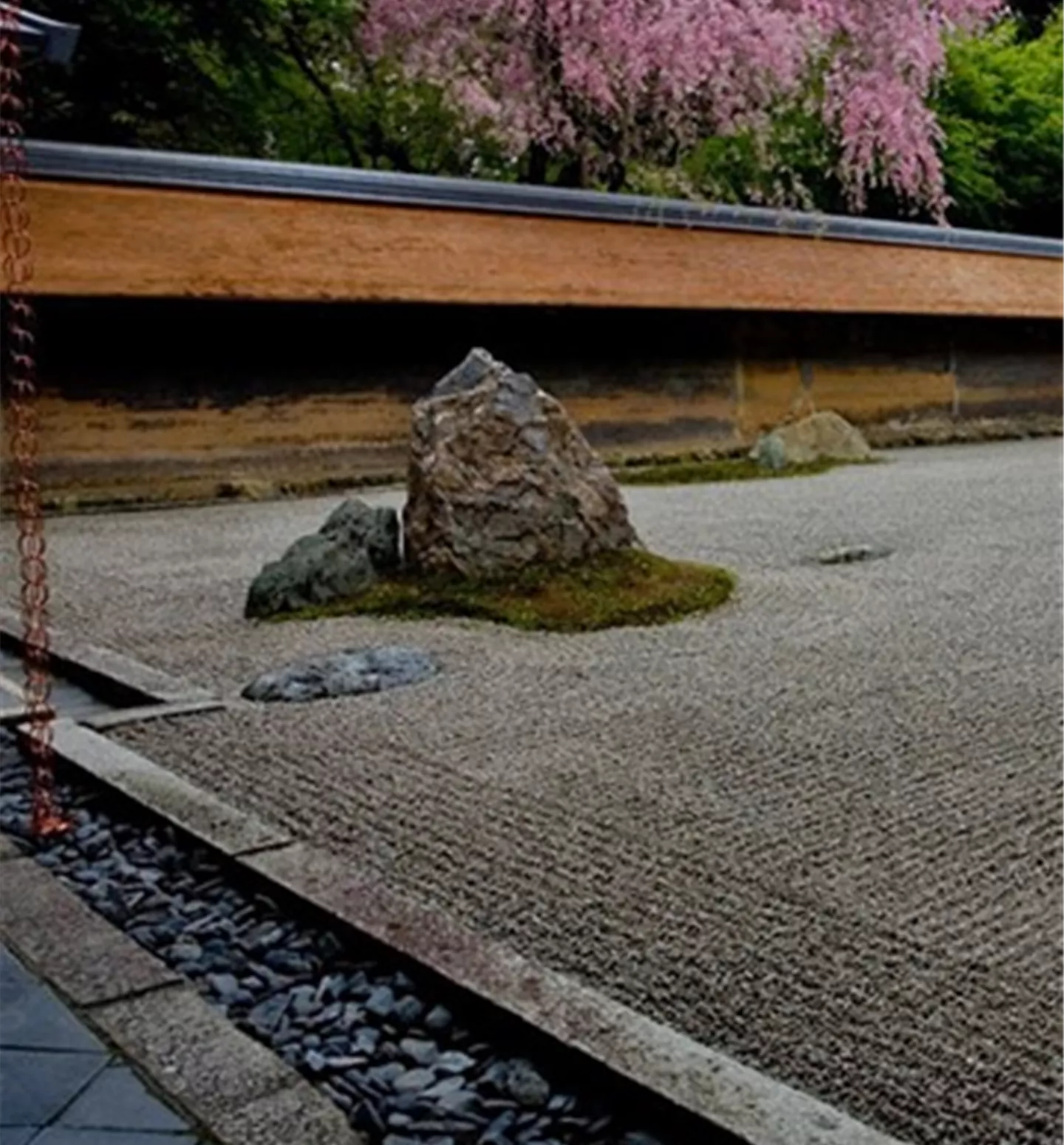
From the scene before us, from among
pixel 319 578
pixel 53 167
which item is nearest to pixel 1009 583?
pixel 319 578

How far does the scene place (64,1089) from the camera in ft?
4.49

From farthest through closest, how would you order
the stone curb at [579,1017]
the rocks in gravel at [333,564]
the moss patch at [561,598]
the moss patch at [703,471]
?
1. the moss patch at [703,471]
2. the rocks in gravel at [333,564]
3. the moss patch at [561,598]
4. the stone curb at [579,1017]

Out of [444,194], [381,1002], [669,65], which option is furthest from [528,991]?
[669,65]

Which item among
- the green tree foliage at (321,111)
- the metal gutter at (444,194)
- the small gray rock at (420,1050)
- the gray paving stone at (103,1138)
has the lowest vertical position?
the small gray rock at (420,1050)

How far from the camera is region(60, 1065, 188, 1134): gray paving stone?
1.30 metres

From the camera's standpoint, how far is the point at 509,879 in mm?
1866

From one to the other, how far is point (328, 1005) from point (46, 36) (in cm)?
153

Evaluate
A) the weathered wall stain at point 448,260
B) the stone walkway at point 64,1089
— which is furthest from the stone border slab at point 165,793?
the weathered wall stain at point 448,260

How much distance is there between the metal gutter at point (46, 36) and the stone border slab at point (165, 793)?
118cm

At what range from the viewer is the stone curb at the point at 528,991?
4.06 feet

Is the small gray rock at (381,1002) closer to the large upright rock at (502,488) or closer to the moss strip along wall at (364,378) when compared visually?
the large upright rock at (502,488)

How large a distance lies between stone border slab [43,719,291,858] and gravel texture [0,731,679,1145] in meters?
0.03

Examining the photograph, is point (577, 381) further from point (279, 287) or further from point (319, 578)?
point (319, 578)

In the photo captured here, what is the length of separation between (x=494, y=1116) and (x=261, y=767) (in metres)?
1.18
